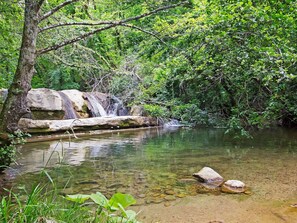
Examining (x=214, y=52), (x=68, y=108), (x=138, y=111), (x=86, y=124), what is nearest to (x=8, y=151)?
(x=214, y=52)

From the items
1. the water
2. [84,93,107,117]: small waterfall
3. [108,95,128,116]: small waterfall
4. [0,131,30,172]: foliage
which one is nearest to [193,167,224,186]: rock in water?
the water

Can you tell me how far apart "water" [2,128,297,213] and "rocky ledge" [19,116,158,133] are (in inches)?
68.5

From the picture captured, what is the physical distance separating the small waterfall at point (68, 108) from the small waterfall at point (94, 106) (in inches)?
46.8

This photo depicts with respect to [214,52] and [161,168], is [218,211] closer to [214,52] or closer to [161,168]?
[161,168]

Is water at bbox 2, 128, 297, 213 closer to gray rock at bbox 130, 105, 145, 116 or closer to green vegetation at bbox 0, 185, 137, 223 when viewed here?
green vegetation at bbox 0, 185, 137, 223

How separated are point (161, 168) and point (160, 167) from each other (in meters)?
0.07

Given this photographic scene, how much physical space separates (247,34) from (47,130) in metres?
6.43

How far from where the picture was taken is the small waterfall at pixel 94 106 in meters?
12.9

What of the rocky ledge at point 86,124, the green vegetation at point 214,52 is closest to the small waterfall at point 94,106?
the rocky ledge at point 86,124

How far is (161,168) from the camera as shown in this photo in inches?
196

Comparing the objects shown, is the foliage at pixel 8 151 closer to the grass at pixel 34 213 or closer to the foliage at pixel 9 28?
the foliage at pixel 9 28

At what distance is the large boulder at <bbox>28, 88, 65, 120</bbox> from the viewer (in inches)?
403

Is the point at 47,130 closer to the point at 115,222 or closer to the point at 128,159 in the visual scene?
the point at 128,159

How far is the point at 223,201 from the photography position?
344cm
